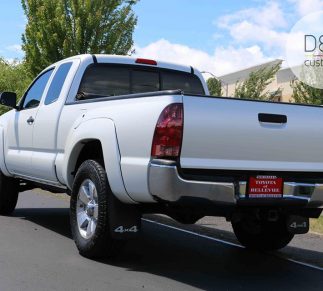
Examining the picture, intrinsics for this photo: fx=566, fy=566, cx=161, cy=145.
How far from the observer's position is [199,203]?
4664 millimetres

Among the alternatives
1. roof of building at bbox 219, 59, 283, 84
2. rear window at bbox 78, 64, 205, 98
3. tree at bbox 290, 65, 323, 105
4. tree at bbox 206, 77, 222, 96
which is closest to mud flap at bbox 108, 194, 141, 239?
rear window at bbox 78, 64, 205, 98

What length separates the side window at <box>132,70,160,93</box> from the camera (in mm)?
7078

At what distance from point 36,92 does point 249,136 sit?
380cm

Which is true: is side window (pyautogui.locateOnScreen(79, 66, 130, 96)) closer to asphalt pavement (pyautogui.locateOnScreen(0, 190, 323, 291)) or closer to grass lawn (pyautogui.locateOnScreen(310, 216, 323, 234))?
asphalt pavement (pyautogui.locateOnScreen(0, 190, 323, 291))

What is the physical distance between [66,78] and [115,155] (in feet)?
6.54

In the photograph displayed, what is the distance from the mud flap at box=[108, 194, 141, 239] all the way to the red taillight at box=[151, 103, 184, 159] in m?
0.82

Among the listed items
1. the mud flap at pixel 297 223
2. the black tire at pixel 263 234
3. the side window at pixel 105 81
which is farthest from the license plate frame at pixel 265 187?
the side window at pixel 105 81

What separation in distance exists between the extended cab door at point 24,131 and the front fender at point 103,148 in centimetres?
127

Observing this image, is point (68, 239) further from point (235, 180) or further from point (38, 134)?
point (235, 180)

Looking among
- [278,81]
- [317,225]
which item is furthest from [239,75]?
[317,225]

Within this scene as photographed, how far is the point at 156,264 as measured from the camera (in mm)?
5613

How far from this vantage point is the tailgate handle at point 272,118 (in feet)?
16.0

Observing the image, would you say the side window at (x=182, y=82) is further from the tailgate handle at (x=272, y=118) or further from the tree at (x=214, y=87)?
the tree at (x=214, y=87)

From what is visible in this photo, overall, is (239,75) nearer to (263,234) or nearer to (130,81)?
(130,81)
